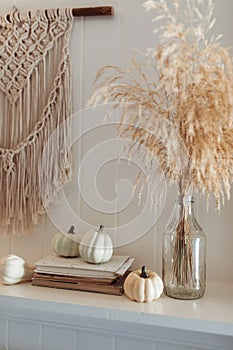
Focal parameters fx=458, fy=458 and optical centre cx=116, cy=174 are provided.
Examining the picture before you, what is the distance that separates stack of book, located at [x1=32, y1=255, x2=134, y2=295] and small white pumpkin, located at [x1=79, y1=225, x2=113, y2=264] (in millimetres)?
15

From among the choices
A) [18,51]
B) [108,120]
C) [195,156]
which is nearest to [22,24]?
[18,51]

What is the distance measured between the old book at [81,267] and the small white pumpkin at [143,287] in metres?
0.05

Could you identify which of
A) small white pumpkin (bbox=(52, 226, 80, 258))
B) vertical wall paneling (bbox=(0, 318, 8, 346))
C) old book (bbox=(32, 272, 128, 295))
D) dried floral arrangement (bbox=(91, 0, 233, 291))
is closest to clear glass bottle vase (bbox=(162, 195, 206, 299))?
dried floral arrangement (bbox=(91, 0, 233, 291))

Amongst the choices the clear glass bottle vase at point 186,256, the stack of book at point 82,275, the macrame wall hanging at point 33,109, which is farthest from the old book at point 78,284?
the macrame wall hanging at point 33,109

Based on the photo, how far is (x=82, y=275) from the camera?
1.14 metres

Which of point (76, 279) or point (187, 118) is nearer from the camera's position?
point (187, 118)

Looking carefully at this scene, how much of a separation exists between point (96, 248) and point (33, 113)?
47 centimetres

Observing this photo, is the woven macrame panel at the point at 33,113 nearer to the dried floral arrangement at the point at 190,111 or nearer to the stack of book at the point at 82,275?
the stack of book at the point at 82,275

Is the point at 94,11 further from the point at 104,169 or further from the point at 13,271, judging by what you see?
the point at 13,271

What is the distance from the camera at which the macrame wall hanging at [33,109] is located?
52.6 inches

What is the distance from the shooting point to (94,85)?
1327 millimetres

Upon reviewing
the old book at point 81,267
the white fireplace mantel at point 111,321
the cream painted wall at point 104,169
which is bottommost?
the white fireplace mantel at point 111,321

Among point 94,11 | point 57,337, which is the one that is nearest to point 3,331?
point 57,337

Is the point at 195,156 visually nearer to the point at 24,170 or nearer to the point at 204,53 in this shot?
the point at 204,53
